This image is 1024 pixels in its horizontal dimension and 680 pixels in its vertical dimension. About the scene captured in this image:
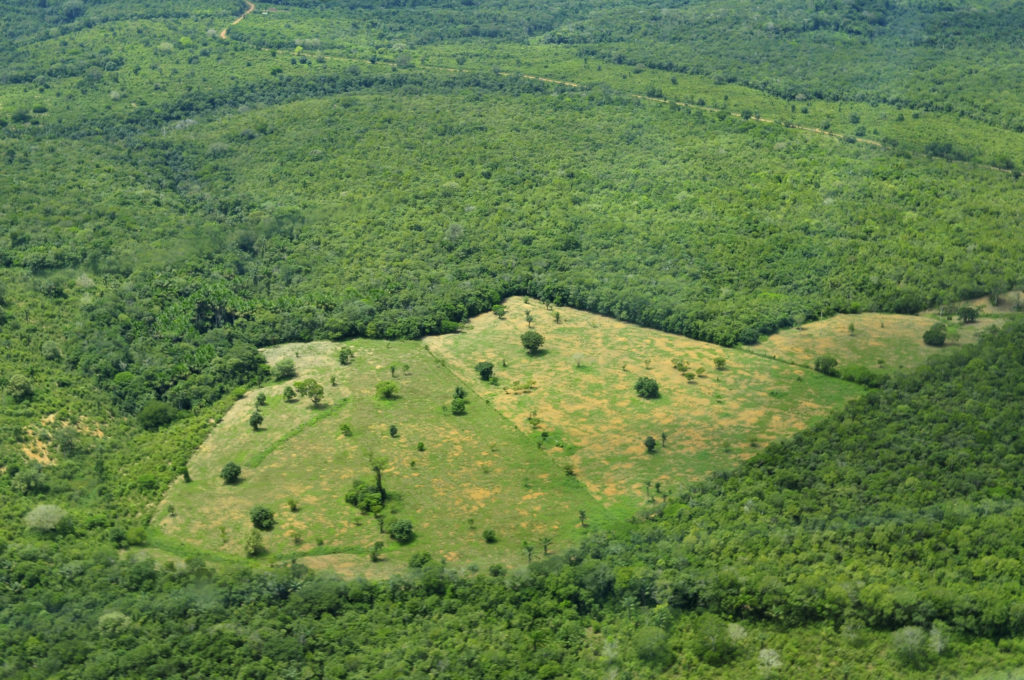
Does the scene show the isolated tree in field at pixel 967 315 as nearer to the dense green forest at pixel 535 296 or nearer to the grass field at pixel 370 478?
the dense green forest at pixel 535 296

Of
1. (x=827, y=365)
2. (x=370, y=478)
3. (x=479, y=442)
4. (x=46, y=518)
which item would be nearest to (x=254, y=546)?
(x=370, y=478)

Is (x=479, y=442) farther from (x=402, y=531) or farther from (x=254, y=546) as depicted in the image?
(x=254, y=546)

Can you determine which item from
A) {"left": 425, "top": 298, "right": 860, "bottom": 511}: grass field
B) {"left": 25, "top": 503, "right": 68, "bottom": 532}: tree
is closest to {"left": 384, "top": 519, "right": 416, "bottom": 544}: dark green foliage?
{"left": 425, "top": 298, "right": 860, "bottom": 511}: grass field

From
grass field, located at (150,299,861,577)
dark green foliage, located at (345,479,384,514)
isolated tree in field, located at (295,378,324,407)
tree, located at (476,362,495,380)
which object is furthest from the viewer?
tree, located at (476,362,495,380)

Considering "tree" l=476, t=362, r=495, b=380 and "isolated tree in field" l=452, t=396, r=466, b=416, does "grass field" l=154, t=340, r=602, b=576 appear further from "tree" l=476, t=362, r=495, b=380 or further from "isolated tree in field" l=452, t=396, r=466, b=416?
"tree" l=476, t=362, r=495, b=380

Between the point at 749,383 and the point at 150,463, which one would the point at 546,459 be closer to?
A: the point at 749,383

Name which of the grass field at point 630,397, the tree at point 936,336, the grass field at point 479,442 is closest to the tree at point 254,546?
the grass field at point 479,442
